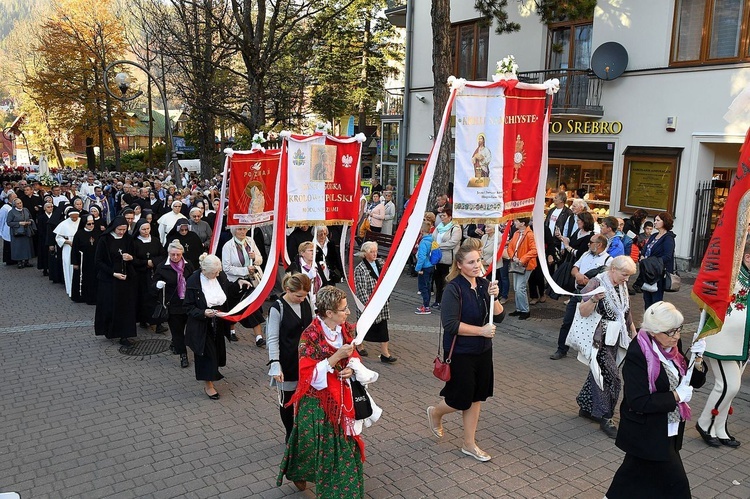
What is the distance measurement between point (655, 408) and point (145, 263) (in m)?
8.27

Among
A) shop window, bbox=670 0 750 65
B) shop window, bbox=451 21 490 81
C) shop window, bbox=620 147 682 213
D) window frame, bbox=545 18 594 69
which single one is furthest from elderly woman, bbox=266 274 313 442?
shop window, bbox=451 21 490 81

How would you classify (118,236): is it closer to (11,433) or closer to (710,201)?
(11,433)

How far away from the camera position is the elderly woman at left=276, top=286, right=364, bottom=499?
466 cm

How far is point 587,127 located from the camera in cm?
1722

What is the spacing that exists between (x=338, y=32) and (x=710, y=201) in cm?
2596

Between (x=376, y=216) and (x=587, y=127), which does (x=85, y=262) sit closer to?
(x=376, y=216)

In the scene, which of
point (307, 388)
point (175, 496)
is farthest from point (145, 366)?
point (307, 388)

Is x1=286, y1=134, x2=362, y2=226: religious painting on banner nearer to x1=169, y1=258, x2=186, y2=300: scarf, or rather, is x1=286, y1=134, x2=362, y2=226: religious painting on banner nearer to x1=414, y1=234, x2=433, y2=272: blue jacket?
x1=169, y1=258, x2=186, y2=300: scarf

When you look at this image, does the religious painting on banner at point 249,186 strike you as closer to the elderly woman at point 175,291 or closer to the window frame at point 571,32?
the elderly woman at point 175,291

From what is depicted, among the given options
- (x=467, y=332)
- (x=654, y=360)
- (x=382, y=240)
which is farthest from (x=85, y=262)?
(x=654, y=360)

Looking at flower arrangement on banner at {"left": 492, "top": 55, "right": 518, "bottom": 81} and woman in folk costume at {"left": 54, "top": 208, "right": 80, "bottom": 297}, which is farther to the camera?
woman in folk costume at {"left": 54, "top": 208, "right": 80, "bottom": 297}

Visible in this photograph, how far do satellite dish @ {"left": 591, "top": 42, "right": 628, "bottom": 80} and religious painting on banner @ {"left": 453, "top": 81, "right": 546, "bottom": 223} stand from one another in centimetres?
1156

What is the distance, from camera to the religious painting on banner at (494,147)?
17.8 feet

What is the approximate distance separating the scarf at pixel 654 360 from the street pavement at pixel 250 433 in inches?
58.6
